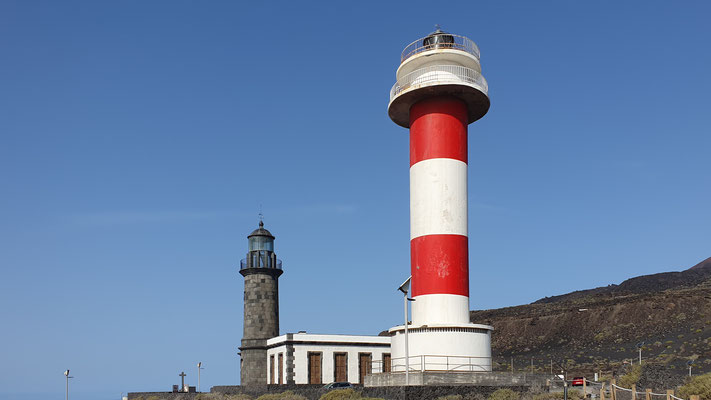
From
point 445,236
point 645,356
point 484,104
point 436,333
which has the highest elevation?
point 484,104

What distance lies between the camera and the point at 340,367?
39281 millimetres

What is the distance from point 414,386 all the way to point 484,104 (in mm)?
12344

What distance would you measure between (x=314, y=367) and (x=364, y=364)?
115 inches

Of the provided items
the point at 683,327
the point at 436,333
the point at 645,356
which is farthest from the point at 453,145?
the point at 683,327

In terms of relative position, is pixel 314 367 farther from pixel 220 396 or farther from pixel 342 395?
pixel 342 395

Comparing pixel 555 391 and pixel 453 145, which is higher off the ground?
pixel 453 145

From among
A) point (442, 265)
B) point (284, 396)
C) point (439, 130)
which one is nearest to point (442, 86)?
point (439, 130)

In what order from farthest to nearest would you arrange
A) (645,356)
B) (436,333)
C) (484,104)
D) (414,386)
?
(645,356) → (484,104) → (436,333) → (414,386)

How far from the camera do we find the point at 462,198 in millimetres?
26750

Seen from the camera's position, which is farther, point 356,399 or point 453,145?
point 453,145

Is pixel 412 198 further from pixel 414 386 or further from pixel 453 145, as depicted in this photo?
pixel 414 386

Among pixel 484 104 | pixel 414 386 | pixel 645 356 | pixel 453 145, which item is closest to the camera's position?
pixel 414 386

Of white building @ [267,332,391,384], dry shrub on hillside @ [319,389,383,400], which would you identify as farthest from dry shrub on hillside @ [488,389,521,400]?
white building @ [267,332,391,384]

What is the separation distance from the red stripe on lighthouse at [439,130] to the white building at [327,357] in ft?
50.2
